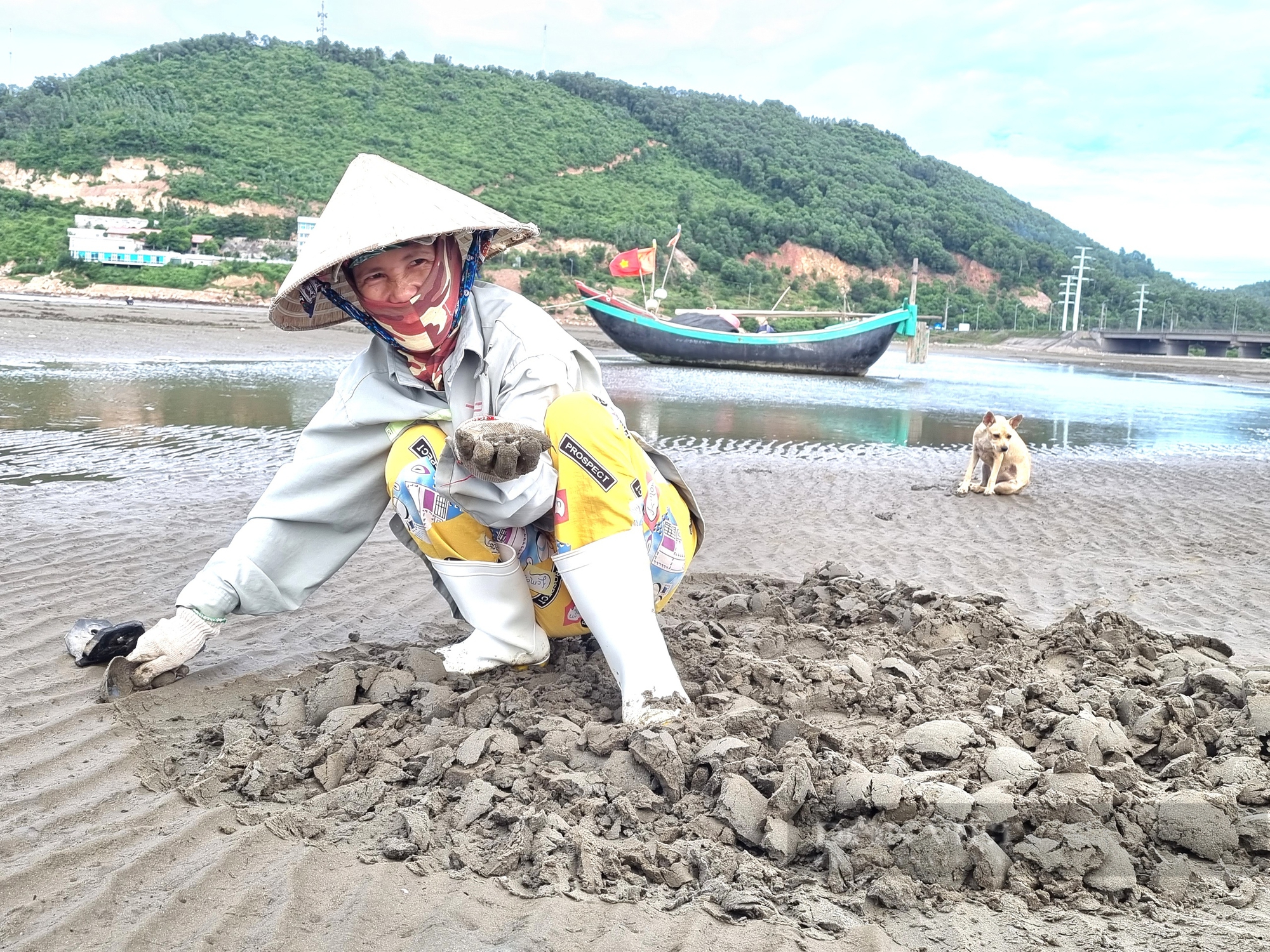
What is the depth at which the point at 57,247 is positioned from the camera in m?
42.8

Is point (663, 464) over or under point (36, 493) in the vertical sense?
over

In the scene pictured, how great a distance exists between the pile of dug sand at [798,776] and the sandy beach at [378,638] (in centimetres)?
7

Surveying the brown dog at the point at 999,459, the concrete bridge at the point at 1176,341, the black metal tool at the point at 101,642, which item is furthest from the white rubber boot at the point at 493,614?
the concrete bridge at the point at 1176,341

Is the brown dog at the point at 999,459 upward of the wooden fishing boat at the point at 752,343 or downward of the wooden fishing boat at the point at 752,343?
downward

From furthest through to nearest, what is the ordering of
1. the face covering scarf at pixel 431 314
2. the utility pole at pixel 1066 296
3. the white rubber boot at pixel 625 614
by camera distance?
1. the utility pole at pixel 1066 296
2. the face covering scarf at pixel 431 314
3. the white rubber boot at pixel 625 614

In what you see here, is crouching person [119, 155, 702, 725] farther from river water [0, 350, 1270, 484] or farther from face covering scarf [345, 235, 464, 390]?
river water [0, 350, 1270, 484]

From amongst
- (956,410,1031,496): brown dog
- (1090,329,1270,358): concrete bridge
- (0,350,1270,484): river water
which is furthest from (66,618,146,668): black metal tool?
(1090,329,1270,358): concrete bridge

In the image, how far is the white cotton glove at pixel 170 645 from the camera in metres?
2.57

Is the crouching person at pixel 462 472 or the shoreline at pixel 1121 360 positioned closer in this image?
the crouching person at pixel 462 472

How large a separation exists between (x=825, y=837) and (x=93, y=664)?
2.15 metres

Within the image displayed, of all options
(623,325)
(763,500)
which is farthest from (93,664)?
(623,325)

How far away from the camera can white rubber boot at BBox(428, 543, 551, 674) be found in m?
2.41

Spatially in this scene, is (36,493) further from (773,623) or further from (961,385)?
(961,385)

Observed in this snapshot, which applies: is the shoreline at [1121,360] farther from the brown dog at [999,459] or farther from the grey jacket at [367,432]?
the grey jacket at [367,432]
